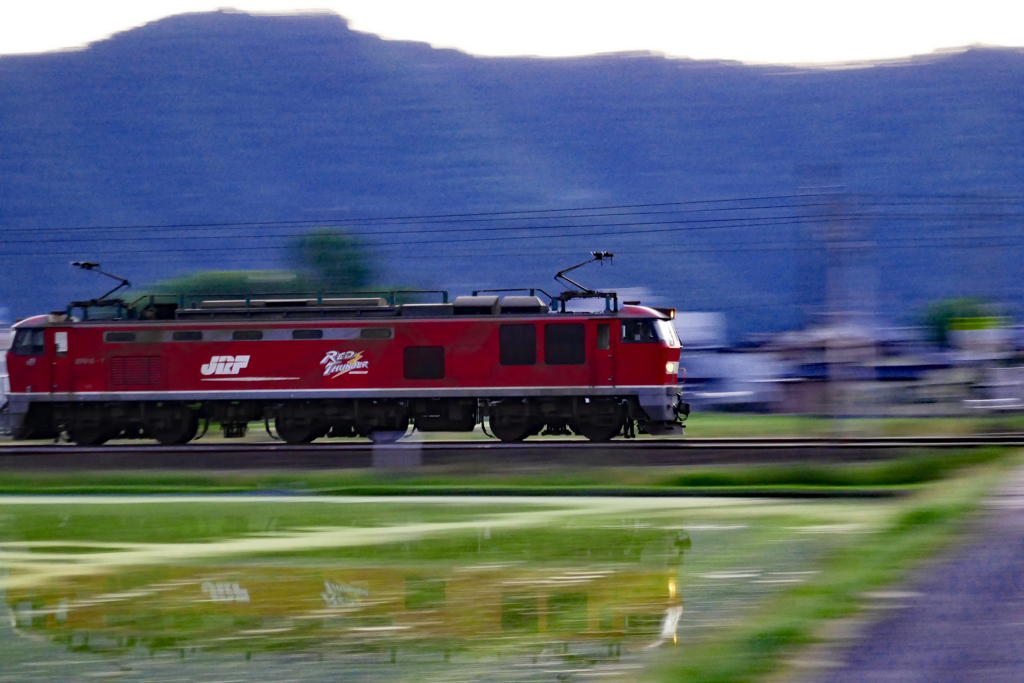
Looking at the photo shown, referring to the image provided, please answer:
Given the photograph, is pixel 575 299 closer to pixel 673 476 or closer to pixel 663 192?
pixel 673 476

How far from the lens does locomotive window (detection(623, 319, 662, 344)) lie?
2547cm

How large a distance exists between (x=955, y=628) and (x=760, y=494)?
359 inches

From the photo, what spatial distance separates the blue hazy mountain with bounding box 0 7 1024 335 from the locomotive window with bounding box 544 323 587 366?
92.5 m

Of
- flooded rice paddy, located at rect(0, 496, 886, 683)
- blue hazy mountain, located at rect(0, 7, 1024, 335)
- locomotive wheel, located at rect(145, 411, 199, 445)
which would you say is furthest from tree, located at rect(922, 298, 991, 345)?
flooded rice paddy, located at rect(0, 496, 886, 683)

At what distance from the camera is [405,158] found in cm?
14762

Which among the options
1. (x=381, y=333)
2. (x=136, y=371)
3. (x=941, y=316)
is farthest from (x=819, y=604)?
(x=941, y=316)

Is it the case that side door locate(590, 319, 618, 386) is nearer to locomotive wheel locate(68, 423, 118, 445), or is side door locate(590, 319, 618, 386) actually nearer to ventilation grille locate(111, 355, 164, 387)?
ventilation grille locate(111, 355, 164, 387)

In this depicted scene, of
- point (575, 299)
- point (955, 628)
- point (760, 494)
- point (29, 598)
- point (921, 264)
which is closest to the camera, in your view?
point (955, 628)

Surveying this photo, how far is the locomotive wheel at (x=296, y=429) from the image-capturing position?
88.9 ft

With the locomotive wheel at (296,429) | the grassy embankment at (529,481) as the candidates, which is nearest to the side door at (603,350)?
the grassy embankment at (529,481)

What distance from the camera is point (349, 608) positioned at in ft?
29.2

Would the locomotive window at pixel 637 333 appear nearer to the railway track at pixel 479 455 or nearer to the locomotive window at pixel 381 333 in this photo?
the railway track at pixel 479 455

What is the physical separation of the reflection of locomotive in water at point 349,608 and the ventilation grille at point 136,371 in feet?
56.0

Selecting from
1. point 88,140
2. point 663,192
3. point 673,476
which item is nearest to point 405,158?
point 663,192
